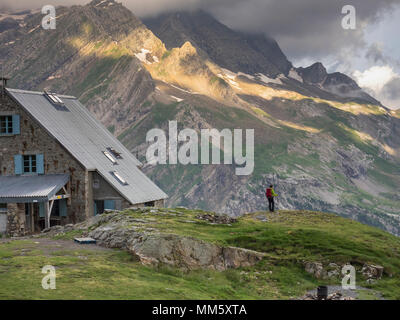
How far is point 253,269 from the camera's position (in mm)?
30906

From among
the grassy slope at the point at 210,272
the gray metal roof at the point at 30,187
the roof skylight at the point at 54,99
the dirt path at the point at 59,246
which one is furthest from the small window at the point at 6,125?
the dirt path at the point at 59,246

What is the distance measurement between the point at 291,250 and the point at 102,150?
32.9 m

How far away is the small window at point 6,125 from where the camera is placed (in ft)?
186

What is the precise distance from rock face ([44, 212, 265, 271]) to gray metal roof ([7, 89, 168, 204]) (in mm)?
21180

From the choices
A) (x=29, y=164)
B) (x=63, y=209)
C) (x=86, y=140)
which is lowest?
(x=63, y=209)

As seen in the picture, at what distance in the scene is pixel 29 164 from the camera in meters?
56.2

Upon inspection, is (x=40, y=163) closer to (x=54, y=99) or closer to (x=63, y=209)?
(x=63, y=209)

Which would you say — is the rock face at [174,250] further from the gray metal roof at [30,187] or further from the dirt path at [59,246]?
the gray metal roof at [30,187]

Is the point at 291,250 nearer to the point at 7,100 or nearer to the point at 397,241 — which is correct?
the point at 397,241

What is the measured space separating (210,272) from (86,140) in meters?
34.2

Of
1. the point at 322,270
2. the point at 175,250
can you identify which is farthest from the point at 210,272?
the point at 322,270

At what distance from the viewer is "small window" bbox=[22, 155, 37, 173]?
184 feet

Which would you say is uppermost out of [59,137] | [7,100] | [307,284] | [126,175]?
[7,100]
